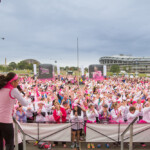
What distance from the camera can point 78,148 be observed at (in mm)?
5062

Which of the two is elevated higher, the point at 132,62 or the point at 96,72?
the point at 132,62

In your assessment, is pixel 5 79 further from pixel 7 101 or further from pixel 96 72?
pixel 96 72

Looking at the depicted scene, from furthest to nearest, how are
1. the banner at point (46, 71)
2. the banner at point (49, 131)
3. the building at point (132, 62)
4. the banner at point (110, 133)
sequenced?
the building at point (132, 62), the banner at point (46, 71), the banner at point (49, 131), the banner at point (110, 133)

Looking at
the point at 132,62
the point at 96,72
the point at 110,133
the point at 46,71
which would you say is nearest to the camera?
the point at 110,133

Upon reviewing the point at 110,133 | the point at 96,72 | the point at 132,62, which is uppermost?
the point at 132,62

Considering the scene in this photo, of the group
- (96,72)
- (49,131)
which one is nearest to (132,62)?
(96,72)

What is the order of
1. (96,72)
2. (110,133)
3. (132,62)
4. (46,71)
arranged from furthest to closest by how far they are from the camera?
(132,62), (96,72), (46,71), (110,133)

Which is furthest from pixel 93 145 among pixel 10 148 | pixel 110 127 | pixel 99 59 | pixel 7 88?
pixel 99 59

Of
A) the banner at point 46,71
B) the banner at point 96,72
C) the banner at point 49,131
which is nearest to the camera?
the banner at point 49,131

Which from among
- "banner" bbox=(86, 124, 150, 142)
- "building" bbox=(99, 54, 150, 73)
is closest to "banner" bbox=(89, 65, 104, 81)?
"banner" bbox=(86, 124, 150, 142)

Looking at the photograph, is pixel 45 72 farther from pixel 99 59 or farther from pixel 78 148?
pixel 99 59

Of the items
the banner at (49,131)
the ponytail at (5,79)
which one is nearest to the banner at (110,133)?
the banner at (49,131)

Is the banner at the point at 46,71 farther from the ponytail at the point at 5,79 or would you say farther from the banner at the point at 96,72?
the ponytail at the point at 5,79

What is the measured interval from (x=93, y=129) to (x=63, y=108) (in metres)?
1.49
